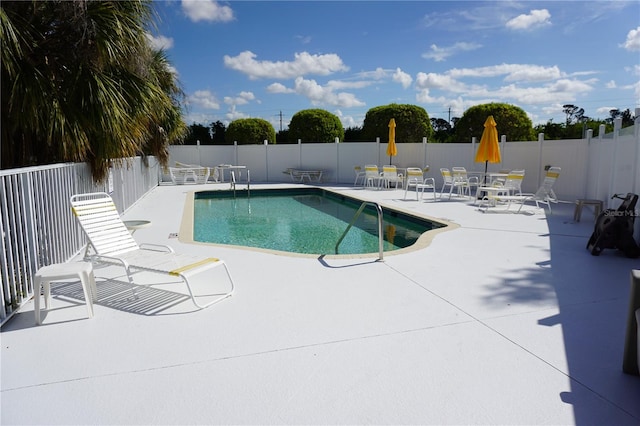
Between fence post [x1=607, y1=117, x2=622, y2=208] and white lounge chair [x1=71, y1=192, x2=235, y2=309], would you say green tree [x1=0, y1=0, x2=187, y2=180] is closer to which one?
white lounge chair [x1=71, y1=192, x2=235, y2=309]

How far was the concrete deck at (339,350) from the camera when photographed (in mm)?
2180

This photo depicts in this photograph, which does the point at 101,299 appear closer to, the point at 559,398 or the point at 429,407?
the point at 429,407

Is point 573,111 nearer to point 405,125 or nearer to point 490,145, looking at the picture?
point 405,125

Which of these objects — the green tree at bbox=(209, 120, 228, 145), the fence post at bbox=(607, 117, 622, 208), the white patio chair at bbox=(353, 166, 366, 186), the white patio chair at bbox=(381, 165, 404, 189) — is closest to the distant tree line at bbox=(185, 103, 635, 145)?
the white patio chair at bbox=(353, 166, 366, 186)

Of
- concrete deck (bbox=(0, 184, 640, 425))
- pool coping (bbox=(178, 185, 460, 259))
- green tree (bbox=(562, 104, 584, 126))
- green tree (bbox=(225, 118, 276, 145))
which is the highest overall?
green tree (bbox=(562, 104, 584, 126))

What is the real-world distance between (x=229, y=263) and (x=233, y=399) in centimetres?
285

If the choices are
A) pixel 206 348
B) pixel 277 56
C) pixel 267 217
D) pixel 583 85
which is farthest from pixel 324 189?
pixel 206 348

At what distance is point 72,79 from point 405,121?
16703 millimetres

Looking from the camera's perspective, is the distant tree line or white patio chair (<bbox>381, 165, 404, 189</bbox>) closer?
white patio chair (<bbox>381, 165, 404, 189</bbox>)

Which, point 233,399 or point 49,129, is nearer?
point 233,399

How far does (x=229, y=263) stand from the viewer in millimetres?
5020

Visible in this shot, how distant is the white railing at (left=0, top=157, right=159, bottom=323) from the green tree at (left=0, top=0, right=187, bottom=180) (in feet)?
1.55

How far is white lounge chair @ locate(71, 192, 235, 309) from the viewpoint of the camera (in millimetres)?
3674

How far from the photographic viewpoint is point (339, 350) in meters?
2.81
